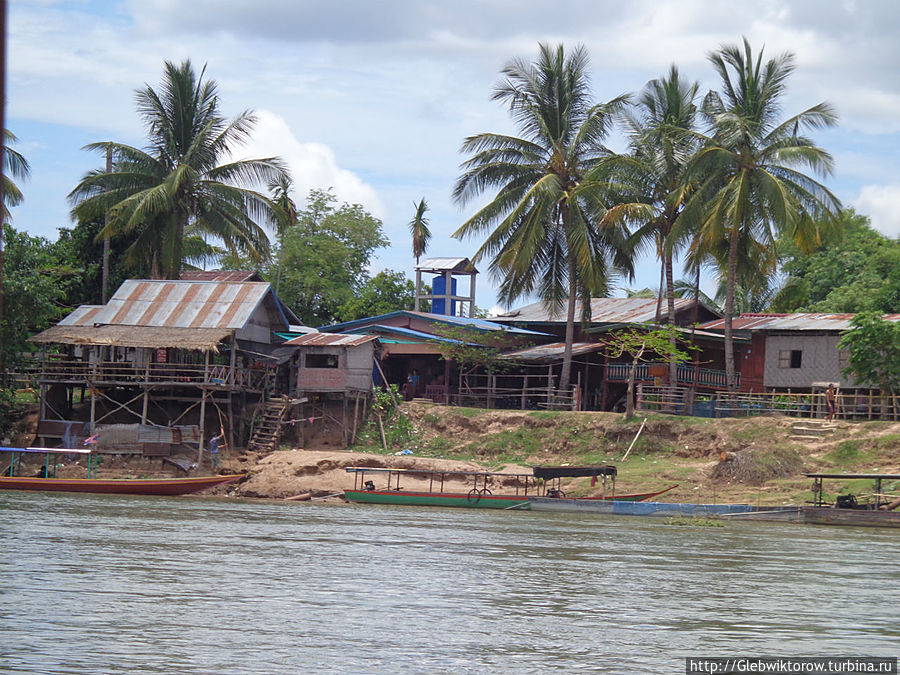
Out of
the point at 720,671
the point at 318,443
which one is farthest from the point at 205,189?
the point at 720,671

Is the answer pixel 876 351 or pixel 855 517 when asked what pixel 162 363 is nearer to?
pixel 855 517

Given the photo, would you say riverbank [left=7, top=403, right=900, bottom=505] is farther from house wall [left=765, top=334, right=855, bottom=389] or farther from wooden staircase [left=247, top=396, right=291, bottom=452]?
house wall [left=765, top=334, right=855, bottom=389]

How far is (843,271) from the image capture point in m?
45.9

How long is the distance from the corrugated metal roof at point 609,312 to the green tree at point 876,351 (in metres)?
9.08

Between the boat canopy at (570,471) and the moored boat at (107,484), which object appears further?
the moored boat at (107,484)

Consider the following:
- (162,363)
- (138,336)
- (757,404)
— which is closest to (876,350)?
(757,404)

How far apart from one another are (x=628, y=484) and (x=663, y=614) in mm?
16124

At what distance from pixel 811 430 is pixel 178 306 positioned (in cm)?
1983

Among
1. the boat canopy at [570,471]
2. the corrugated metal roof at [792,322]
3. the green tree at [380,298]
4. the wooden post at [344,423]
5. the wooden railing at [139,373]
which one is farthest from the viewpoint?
the green tree at [380,298]

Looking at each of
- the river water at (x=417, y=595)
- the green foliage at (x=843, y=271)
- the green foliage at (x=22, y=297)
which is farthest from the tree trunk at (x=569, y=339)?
the green foliage at (x=22, y=297)

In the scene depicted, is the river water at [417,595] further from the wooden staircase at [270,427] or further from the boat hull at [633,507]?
the wooden staircase at [270,427]

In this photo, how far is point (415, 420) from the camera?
113 ft

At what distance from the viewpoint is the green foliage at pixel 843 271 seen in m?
42.3

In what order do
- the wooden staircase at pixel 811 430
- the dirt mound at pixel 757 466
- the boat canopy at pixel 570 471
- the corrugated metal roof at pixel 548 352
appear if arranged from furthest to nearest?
the corrugated metal roof at pixel 548 352 < the wooden staircase at pixel 811 430 < the dirt mound at pixel 757 466 < the boat canopy at pixel 570 471
